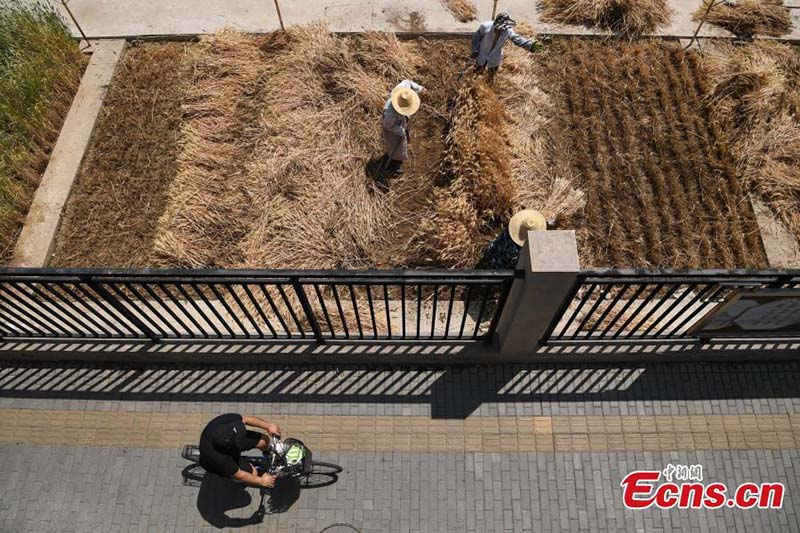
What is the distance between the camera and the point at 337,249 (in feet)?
20.4

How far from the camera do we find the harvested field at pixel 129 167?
21.5 ft

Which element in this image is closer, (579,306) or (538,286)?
(538,286)

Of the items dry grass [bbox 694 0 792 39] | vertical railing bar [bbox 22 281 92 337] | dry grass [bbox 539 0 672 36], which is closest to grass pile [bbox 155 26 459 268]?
vertical railing bar [bbox 22 281 92 337]

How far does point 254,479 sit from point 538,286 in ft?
9.72

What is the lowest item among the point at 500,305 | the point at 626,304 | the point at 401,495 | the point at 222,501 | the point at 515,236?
the point at 222,501

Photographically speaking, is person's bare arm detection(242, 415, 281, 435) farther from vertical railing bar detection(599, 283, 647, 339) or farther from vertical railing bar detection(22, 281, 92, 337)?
vertical railing bar detection(599, 283, 647, 339)

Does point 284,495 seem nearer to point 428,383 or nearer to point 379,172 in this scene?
point 428,383

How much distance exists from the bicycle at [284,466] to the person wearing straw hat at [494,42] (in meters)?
5.46

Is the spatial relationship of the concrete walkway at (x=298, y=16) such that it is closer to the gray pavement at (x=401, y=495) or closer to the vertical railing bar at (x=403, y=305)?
the vertical railing bar at (x=403, y=305)

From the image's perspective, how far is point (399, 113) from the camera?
5.93m

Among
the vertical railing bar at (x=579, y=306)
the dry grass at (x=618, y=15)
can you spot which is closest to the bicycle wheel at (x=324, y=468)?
the vertical railing bar at (x=579, y=306)

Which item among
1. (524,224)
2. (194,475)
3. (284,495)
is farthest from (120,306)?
(524,224)

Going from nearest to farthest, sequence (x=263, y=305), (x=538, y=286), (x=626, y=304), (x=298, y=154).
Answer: (x=538, y=286) → (x=626, y=304) → (x=263, y=305) → (x=298, y=154)

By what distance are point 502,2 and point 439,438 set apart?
267 inches
